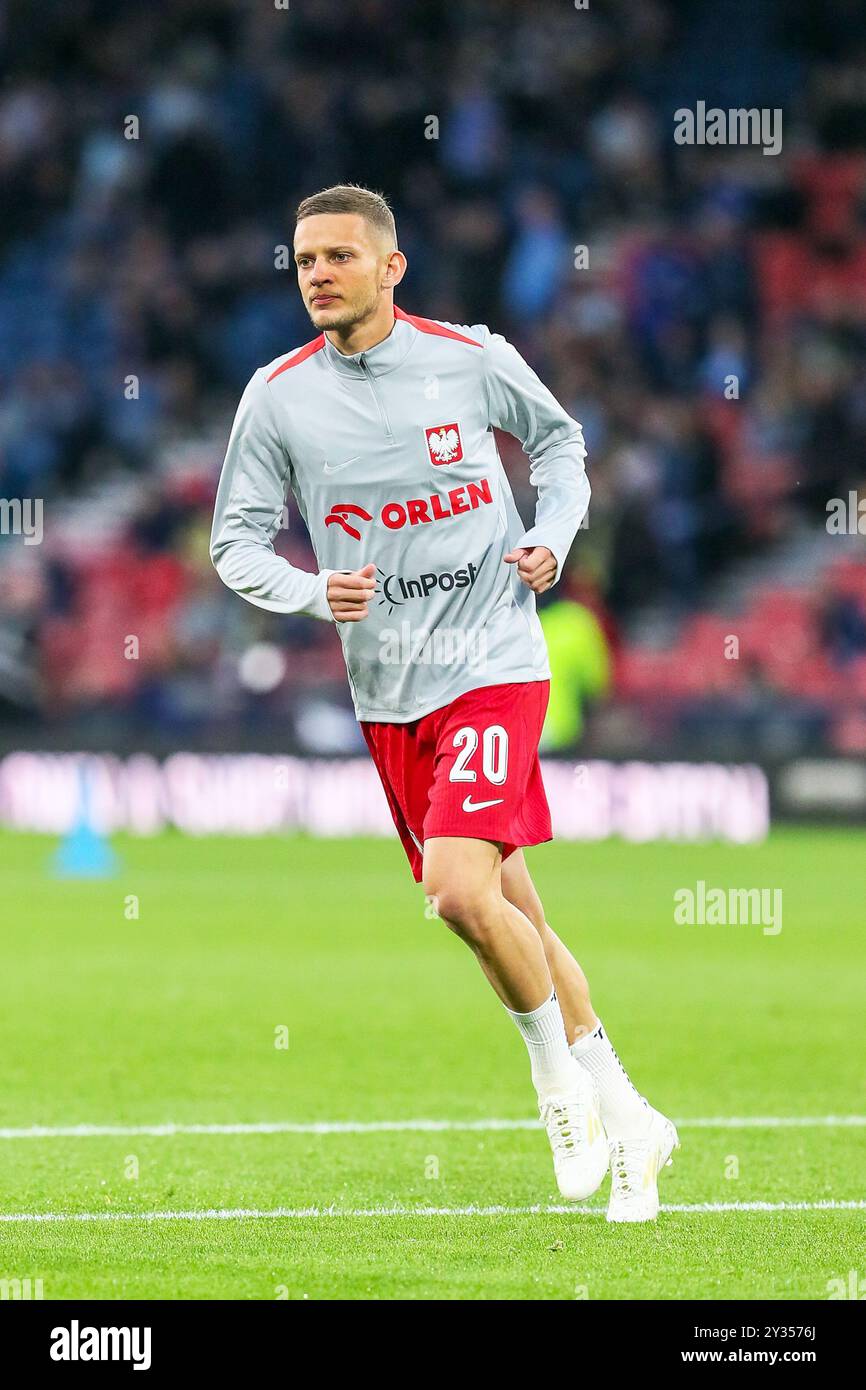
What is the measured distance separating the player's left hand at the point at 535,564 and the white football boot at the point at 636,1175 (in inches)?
57.8

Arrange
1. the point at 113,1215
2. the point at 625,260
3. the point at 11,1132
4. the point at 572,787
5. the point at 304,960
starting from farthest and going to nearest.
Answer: the point at 625,260 → the point at 572,787 → the point at 304,960 → the point at 11,1132 → the point at 113,1215

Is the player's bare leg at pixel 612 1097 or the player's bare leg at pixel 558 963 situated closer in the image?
the player's bare leg at pixel 612 1097

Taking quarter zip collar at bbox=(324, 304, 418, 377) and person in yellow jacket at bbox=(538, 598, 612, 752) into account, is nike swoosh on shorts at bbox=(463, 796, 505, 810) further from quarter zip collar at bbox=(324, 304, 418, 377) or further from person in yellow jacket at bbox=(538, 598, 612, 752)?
person in yellow jacket at bbox=(538, 598, 612, 752)

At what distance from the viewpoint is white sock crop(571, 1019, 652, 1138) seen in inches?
230

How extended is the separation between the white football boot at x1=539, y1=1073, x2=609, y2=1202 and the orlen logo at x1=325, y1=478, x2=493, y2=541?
1520 millimetres

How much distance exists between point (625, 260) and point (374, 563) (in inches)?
634

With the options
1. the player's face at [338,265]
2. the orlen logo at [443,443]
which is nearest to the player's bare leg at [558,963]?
the orlen logo at [443,443]

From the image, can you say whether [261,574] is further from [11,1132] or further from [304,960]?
[304,960]

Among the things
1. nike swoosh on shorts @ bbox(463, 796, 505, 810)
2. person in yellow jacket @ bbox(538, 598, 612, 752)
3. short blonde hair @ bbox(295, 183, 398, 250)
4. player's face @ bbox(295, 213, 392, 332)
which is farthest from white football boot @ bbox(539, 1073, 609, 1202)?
person in yellow jacket @ bbox(538, 598, 612, 752)

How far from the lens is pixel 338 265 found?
572 centimetres

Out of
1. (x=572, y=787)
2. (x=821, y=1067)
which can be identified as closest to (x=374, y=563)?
(x=821, y=1067)

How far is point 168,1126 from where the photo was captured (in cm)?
717

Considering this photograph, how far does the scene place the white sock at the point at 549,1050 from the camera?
18.9ft
